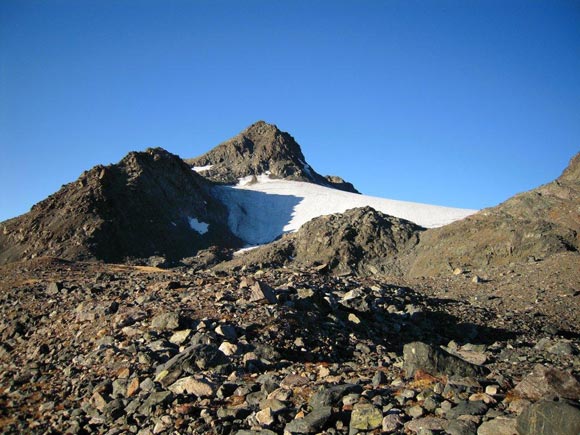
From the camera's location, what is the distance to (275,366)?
25.4 feet

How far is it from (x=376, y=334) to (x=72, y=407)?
22.0 feet

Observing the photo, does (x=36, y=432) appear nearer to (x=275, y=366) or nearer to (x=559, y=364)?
(x=275, y=366)

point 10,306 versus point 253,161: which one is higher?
point 253,161

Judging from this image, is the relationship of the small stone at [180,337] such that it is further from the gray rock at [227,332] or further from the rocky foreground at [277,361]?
the gray rock at [227,332]

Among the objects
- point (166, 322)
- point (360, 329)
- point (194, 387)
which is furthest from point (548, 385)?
point (166, 322)

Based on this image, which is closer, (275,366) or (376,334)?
(275,366)

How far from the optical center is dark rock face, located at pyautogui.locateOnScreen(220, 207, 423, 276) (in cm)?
3406

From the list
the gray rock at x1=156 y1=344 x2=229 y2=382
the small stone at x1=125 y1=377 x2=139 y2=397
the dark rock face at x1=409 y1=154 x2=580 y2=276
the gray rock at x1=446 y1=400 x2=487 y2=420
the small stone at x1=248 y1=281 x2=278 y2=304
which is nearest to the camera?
the gray rock at x1=446 y1=400 x2=487 y2=420

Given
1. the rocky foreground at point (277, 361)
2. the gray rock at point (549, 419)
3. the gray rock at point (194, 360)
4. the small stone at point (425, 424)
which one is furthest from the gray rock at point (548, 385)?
the gray rock at point (194, 360)

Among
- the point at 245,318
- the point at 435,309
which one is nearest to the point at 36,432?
the point at 245,318

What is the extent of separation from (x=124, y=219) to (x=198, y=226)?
937cm

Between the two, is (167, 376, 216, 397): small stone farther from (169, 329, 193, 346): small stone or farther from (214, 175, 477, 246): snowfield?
(214, 175, 477, 246): snowfield

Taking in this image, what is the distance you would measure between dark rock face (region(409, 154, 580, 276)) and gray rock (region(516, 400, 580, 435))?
23.3 meters

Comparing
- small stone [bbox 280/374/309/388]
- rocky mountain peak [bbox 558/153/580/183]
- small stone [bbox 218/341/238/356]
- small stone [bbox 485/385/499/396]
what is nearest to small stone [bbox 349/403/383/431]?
small stone [bbox 485/385/499/396]
